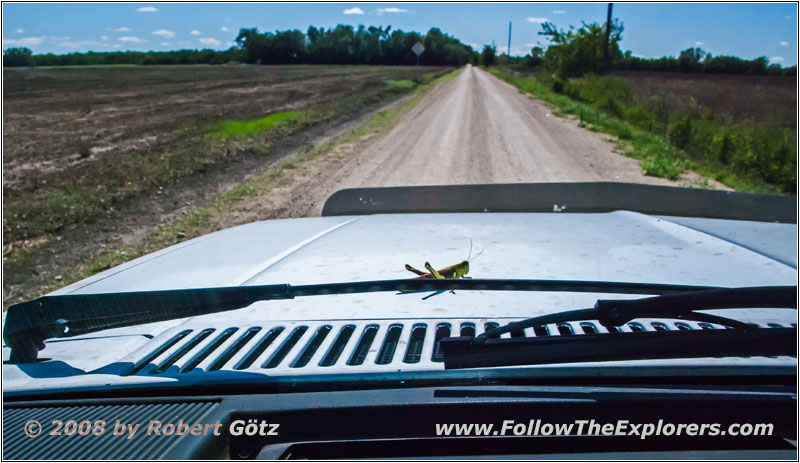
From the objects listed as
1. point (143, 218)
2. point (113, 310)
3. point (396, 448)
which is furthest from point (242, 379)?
point (143, 218)

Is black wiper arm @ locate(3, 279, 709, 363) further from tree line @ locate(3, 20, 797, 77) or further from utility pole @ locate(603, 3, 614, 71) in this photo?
utility pole @ locate(603, 3, 614, 71)

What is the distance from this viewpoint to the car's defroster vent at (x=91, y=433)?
1.12 metres

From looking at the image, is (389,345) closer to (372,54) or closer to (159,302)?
(159,302)

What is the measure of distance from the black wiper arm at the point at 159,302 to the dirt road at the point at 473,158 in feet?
22.8

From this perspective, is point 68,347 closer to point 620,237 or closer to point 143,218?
point 620,237

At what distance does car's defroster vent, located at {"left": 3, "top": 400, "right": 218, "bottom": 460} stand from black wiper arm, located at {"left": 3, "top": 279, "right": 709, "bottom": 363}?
1.02 feet

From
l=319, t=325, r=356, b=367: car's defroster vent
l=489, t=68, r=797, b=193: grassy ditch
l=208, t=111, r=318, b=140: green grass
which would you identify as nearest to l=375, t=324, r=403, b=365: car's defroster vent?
l=319, t=325, r=356, b=367: car's defroster vent

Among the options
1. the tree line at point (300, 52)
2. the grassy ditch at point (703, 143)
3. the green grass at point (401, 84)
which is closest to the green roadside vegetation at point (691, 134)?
the grassy ditch at point (703, 143)

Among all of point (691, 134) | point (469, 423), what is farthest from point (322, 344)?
point (691, 134)

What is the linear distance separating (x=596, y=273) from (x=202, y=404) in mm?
1436

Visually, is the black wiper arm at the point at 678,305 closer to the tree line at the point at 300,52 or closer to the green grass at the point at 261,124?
the green grass at the point at 261,124

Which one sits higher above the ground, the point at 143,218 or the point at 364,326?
the point at 364,326

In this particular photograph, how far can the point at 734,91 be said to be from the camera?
2434 centimetres

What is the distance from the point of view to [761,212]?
358cm
